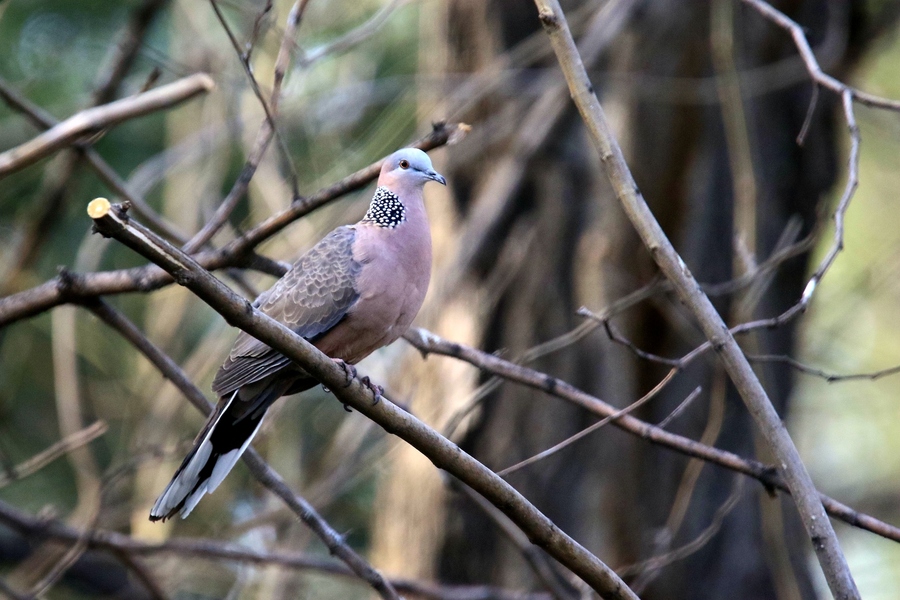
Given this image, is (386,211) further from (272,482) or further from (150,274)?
(272,482)

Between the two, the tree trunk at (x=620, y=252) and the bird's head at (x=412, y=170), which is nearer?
the bird's head at (x=412, y=170)

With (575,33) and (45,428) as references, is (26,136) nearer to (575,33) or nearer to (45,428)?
(45,428)

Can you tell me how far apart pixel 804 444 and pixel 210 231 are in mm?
7467

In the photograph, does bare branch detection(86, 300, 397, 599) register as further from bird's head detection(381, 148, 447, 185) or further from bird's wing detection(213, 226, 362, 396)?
bird's head detection(381, 148, 447, 185)

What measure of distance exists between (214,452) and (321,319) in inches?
24.2

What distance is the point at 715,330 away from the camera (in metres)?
2.71

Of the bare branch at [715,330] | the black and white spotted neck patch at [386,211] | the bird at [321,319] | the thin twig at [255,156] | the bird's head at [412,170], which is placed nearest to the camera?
the bare branch at [715,330]

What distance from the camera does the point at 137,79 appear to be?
685 cm

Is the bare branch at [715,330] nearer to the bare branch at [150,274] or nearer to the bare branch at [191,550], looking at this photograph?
the bare branch at [150,274]

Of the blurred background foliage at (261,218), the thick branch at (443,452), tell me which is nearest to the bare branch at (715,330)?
the thick branch at (443,452)

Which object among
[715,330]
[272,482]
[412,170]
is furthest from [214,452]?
[715,330]

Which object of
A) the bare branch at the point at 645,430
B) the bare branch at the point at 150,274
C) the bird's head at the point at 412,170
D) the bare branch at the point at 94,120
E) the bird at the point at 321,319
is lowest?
the bare branch at the point at 645,430

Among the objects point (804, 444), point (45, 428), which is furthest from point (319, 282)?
point (804, 444)

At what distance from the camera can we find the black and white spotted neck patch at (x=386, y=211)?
146 inches
